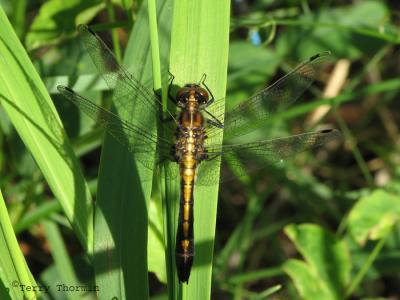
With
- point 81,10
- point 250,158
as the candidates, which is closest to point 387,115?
point 250,158

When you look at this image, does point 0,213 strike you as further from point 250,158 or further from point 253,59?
point 253,59

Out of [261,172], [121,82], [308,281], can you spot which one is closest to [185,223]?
[121,82]

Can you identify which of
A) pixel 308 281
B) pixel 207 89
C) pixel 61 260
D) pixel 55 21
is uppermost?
pixel 55 21

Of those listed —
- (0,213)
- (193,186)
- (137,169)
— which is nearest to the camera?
(0,213)

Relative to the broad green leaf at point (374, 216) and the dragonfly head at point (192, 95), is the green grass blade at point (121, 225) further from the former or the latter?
the broad green leaf at point (374, 216)

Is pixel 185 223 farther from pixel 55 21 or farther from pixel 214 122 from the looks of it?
pixel 55 21

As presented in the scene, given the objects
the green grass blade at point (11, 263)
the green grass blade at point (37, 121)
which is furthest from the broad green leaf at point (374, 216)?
the green grass blade at point (11, 263)
